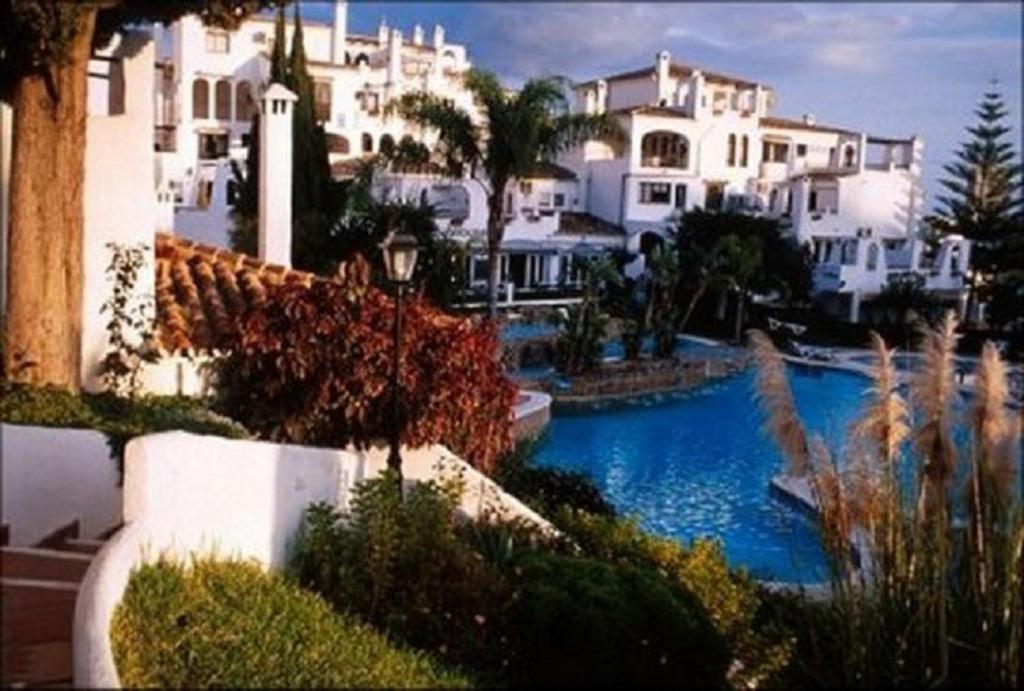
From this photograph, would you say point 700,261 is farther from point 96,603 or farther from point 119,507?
point 96,603

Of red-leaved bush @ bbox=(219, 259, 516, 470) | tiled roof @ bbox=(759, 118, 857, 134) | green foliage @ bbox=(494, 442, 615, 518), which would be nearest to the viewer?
red-leaved bush @ bbox=(219, 259, 516, 470)

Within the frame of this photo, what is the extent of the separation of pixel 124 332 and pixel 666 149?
131 ft

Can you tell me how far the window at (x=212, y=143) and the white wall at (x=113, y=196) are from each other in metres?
40.3

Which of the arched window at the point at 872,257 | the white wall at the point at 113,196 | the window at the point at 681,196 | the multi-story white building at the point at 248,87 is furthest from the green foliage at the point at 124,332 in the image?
the window at the point at 681,196

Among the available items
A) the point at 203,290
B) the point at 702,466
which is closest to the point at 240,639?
the point at 203,290

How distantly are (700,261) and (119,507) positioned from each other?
26.7 metres

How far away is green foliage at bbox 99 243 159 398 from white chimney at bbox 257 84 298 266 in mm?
3985

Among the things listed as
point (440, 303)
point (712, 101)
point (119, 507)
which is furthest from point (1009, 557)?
point (712, 101)

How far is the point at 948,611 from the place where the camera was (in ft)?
20.0

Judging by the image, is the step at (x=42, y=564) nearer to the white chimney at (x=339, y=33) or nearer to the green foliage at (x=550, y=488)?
the green foliage at (x=550, y=488)

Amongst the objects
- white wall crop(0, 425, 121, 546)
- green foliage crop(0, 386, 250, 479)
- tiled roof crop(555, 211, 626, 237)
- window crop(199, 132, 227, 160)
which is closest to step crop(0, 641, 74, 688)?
white wall crop(0, 425, 121, 546)

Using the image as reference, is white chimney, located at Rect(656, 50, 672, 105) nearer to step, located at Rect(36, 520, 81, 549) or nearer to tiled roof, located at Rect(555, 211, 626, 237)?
tiled roof, located at Rect(555, 211, 626, 237)

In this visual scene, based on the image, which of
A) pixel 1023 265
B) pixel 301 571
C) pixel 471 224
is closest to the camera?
pixel 301 571

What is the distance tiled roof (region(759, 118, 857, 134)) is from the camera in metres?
52.9
